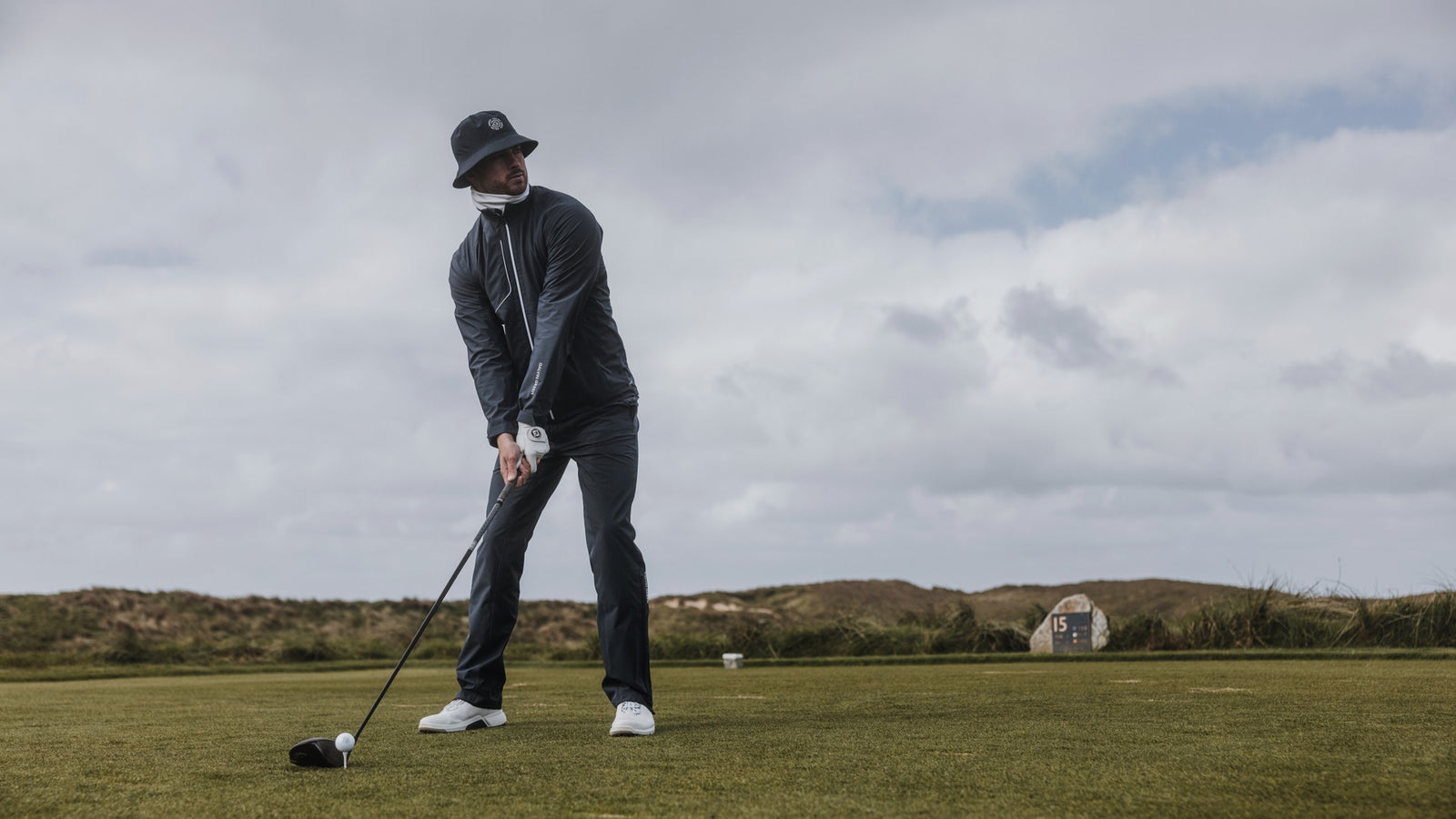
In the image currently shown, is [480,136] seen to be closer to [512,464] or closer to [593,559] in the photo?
[512,464]

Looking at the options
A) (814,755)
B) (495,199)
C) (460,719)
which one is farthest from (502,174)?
(814,755)

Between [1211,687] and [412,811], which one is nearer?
[412,811]

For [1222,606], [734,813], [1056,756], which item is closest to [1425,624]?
[1222,606]

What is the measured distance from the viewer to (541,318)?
399 centimetres

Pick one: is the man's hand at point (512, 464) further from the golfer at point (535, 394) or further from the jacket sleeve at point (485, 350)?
the jacket sleeve at point (485, 350)

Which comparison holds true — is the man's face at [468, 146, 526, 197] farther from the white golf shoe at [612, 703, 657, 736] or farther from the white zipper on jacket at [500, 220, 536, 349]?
the white golf shoe at [612, 703, 657, 736]

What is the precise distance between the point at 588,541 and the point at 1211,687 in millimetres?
3047

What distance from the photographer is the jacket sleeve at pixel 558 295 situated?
3889 millimetres

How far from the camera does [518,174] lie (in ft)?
13.2

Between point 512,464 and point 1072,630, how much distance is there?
7981mm

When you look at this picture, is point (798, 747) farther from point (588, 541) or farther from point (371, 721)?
point (371, 721)

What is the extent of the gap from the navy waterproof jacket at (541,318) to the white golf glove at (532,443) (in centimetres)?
4

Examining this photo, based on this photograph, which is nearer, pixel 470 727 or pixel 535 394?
pixel 535 394

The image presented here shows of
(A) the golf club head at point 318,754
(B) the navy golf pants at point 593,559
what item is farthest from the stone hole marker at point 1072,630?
(A) the golf club head at point 318,754
